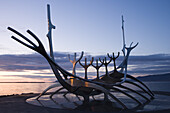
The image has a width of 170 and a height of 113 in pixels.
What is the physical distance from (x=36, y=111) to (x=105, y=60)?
8.93 metres

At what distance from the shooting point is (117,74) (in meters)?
20.9

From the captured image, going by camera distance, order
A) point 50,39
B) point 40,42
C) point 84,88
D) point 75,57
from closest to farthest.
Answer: point 40,42, point 50,39, point 84,88, point 75,57

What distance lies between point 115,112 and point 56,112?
3947mm

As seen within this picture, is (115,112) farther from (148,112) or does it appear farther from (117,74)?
(117,74)

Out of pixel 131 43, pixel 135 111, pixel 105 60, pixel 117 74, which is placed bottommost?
pixel 135 111

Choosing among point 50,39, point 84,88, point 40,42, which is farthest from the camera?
point 84,88

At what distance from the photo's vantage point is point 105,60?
19750 mm

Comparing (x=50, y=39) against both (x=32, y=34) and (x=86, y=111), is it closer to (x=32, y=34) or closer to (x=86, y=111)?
(x=32, y=34)

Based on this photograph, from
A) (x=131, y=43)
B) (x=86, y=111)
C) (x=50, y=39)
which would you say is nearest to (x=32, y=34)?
(x=50, y=39)

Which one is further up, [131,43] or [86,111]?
[131,43]

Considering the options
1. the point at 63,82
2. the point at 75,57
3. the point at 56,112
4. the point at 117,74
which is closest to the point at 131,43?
the point at 117,74

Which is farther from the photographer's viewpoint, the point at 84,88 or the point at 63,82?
the point at 84,88

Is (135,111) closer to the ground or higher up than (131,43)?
closer to the ground

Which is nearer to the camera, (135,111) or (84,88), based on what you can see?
(135,111)
